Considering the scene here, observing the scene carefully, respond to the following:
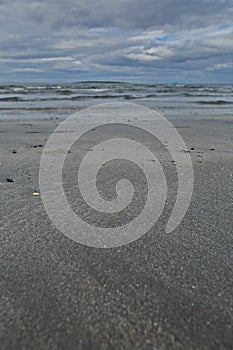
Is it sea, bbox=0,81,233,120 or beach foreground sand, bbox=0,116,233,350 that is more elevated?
beach foreground sand, bbox=0,116,233,350

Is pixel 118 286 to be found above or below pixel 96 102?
above

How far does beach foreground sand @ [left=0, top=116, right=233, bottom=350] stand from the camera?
1.09 meters

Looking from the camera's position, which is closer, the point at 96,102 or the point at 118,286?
the point at 118,286

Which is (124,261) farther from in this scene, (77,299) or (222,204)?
(222,204)

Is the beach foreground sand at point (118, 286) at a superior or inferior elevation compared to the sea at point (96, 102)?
superior

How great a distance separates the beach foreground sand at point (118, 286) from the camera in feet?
3.59

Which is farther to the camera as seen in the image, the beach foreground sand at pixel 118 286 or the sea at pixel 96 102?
the sea at pixel 96 102

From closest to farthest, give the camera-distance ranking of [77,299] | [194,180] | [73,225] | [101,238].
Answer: [77,299], [101,238], [73,225], [194,180]

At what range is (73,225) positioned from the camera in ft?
6.39

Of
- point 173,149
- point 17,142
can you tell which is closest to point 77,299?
point 173,149

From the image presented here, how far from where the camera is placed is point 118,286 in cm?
136

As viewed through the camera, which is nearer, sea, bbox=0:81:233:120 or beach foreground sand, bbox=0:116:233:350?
beach foreground sand, bbox=0:116:233:350

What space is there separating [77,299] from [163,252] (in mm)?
549

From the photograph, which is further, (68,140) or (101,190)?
(68,140)
